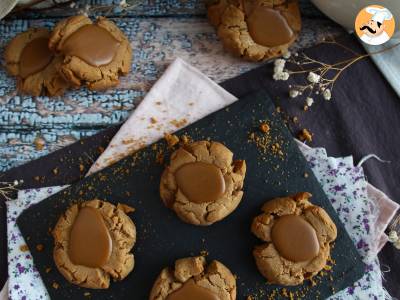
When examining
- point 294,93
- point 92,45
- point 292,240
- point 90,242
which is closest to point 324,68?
point 294,93

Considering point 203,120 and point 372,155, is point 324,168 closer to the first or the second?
point 372,155

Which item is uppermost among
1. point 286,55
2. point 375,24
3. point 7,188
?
point 375,24

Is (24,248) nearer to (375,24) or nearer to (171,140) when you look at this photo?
(171,140)

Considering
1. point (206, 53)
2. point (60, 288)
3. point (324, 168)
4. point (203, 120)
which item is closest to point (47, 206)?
point (60, 288)

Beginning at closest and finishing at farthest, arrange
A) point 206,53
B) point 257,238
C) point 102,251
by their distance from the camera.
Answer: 1. point 102,251
2. point 257,238
3. point 206,53

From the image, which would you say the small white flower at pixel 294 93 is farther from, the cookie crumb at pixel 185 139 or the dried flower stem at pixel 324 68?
the cookie crumb at pixel 185 139

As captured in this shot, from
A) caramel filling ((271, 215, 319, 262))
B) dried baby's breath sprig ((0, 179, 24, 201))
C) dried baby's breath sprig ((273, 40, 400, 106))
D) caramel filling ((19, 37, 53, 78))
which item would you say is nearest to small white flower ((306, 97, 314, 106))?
dried baby's breath sprig ((273, 40, 400, 106))
